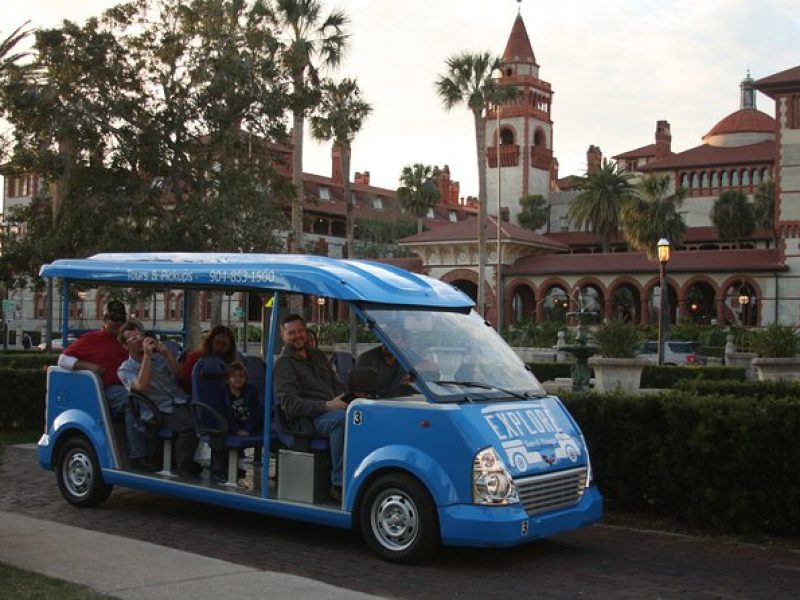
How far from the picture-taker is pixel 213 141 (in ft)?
87.7

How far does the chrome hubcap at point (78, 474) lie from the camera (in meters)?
9.83

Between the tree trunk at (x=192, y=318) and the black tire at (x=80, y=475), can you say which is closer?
the black tire at (x=80, y=475)

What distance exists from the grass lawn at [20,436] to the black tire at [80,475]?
4950mm

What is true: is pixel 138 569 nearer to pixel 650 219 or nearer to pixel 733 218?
pixel 650 219

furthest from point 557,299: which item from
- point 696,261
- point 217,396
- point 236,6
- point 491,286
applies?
point 217,396

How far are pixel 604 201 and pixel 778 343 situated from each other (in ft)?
181

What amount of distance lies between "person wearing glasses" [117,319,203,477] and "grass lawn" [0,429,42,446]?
18.8 feet

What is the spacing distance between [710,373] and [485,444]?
1829 centimetres

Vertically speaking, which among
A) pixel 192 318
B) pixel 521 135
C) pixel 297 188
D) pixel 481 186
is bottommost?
pixel 192 318

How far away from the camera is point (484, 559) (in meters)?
7.89

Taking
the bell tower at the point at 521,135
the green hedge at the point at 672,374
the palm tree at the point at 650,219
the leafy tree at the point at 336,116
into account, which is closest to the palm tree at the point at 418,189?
the bell tower at the point at 521,135

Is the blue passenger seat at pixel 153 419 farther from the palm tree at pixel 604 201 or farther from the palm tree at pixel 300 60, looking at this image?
the palm tree at pixel 604 201

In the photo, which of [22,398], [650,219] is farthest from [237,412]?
[650,219]

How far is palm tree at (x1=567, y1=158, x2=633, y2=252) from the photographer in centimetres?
7531
